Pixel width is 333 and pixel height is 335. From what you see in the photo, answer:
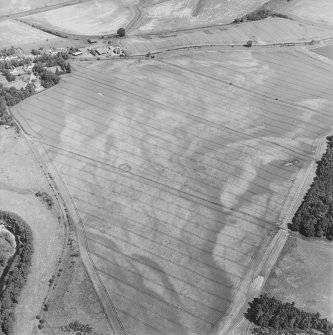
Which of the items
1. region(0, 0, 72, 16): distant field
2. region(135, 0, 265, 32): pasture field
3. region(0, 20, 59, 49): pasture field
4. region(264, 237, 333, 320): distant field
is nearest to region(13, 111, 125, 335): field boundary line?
region(264, 237, 333, 320): distant field

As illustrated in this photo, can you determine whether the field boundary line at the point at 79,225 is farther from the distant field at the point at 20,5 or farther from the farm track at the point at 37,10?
the distant field at the point at 20,5

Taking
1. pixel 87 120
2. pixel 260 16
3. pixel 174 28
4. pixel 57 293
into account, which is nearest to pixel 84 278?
pixel 57 293

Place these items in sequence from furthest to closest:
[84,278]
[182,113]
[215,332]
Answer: [182,113]
[84,278]
[215,332]

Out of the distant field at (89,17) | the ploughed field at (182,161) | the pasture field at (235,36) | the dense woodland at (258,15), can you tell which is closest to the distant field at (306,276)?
the ploughed field at (182,161)

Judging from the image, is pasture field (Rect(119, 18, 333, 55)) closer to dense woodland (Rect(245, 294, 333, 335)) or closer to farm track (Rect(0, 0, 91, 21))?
farm track (Rect(0, 0, 91, 21))

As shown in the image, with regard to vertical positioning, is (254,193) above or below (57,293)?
above

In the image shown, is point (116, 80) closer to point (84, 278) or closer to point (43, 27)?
point (43, 27)
